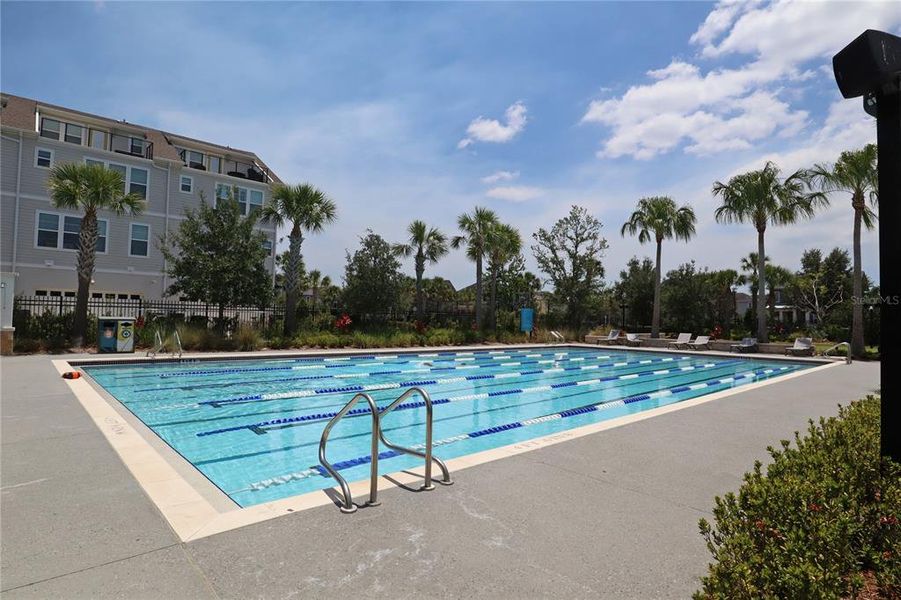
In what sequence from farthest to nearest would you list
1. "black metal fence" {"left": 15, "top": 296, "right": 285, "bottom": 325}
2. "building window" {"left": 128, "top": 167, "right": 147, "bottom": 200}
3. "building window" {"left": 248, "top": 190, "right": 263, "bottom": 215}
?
1. "building window" {"left": 248, "top": 190, "right": 263, "bottom": 215}
2. "building window" {"left": 128, "top": 167, "right": 147, "bottom": 200}
3. "black metal fence" {"left": 15, "top": 296, "right": 285, "bottom": 325}

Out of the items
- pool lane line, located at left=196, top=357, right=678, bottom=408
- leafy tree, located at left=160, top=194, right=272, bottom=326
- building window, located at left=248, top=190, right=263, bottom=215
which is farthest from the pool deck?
building window, located at left=248, top=190, right=263, bottom=215

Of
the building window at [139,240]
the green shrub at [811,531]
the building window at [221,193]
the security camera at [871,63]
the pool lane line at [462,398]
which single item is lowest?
the pool lane line at [462,398]

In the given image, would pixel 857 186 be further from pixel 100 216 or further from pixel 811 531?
pixel 100 216

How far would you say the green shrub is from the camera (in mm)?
1882

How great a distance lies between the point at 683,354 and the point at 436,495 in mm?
21956

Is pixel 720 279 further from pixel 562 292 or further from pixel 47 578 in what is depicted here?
pixel 47 578

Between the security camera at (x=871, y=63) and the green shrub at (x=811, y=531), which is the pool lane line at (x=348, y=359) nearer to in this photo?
the green shrub at (x=811, y=531)

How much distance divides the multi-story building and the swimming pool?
36.1 ft

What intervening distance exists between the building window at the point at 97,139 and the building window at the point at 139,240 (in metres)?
4.74

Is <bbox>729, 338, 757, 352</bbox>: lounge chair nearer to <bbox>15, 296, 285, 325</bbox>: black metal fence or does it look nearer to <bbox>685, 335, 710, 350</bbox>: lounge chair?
<bbox>685, 335, 710, 350</bbox>: lounge chair

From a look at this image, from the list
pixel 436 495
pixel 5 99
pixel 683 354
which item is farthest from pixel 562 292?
pixel 5 99

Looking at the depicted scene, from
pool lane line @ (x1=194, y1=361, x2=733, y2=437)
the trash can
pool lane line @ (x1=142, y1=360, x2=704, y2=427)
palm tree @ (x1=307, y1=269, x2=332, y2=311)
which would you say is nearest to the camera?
pool lane line @ (x1=194, y1=361, x2=733, y2=437)

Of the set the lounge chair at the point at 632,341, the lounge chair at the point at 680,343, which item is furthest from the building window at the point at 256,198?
the lounge chair at the point at 680,343

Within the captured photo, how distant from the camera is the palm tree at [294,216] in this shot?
68.2 ft
